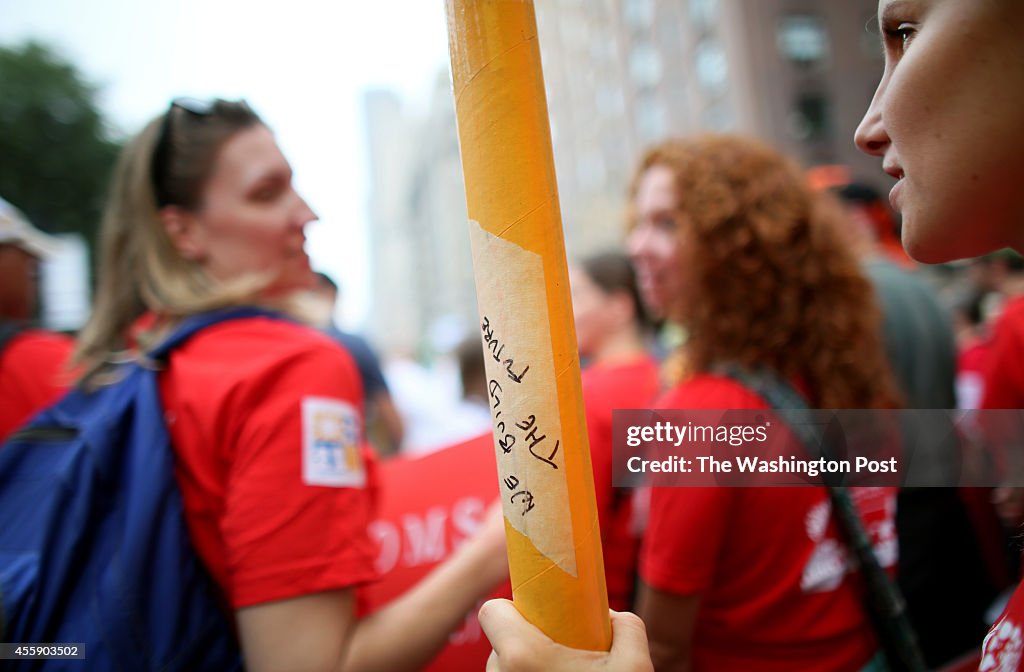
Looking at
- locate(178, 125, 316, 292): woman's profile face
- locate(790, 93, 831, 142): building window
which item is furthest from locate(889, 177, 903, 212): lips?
locate(790, 93, 831, 142): building window

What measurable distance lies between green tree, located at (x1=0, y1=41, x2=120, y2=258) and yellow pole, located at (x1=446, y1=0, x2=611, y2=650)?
4.52ft

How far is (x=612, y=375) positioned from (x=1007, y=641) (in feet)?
3.85

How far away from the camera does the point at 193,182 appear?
1.26m

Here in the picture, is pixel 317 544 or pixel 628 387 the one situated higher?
pixel 628 387

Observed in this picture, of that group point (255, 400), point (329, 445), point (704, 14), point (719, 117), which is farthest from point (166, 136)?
point (719, 117)

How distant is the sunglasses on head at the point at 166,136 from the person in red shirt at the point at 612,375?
0.75 metres

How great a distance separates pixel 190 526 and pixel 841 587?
1159mm

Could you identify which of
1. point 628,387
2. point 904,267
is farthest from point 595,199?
point 628,387

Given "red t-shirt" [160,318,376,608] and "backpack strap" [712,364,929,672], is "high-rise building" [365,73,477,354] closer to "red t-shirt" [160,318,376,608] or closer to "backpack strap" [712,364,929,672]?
"red t-shirt" [160,318,376,608]

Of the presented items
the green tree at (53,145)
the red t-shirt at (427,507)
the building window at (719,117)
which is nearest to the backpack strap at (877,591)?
the red t-shirt at (427,507)

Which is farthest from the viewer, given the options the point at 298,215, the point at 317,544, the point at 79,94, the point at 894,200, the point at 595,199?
the point at 595,199

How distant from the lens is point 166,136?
4.20 feet

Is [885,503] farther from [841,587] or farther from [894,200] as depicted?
[894,200]

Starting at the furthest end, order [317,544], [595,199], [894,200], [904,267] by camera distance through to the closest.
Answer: [595,199] < [904,267] < [317,544] < [894,200]
